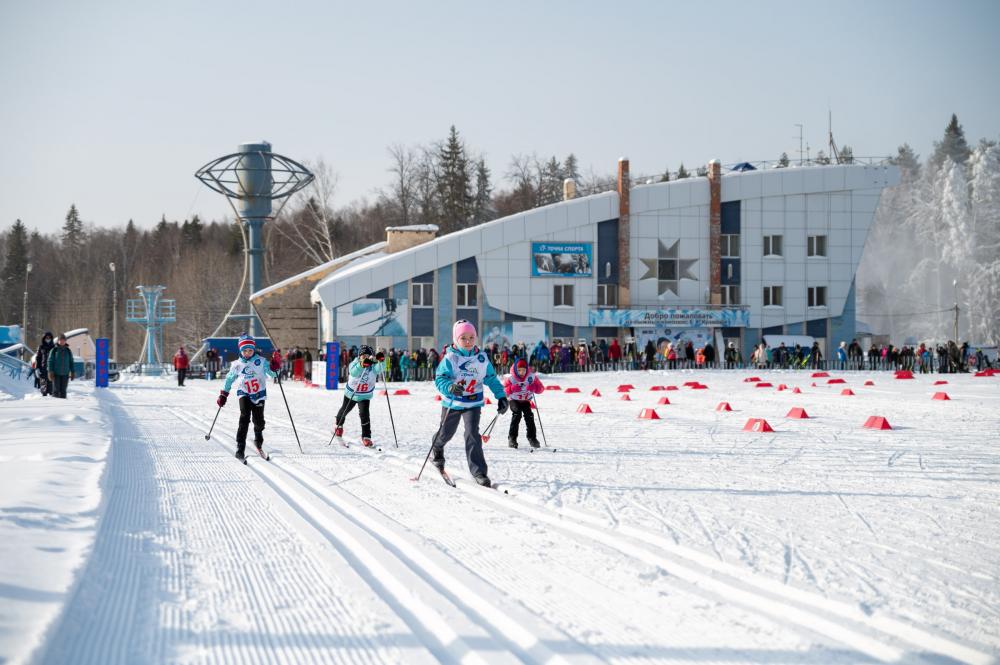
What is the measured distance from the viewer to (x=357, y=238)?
8725 cm

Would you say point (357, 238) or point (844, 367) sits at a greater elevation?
point (357, 238)

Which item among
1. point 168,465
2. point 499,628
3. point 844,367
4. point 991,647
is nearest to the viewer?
point 991,647

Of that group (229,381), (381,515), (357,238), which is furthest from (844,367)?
(357,238)

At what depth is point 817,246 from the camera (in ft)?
157

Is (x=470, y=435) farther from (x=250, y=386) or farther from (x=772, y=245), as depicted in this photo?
(x=772, y=245)

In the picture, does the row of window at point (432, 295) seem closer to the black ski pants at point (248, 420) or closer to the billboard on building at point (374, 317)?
the billboard on building at point (374, 317)

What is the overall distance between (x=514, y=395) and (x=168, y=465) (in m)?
4.66

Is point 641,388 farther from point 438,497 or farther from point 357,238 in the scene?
point 357,238

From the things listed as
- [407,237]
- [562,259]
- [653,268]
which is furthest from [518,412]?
[407,237]

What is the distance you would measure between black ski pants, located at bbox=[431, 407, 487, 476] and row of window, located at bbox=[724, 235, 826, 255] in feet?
133

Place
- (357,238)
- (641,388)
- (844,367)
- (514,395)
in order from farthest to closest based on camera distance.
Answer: (357,238) → (844,367) → (641,388) → (514,395)

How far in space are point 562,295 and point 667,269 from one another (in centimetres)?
591

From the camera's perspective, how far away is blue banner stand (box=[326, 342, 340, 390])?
30.8m

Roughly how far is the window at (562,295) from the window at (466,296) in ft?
13.5
